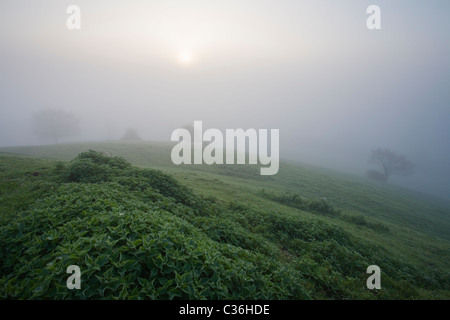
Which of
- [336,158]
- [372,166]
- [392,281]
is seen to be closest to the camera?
[392,281]

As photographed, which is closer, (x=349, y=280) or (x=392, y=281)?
(x=349, y=280)

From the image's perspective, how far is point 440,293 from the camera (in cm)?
1047

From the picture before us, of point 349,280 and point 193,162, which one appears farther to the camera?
point 193,162

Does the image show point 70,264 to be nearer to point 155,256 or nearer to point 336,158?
point 155,256

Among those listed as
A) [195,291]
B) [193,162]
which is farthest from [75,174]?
[193,162]

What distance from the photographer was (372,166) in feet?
381

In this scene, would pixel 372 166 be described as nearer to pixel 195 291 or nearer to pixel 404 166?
pixel 404 166

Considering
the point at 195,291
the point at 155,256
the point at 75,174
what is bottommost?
the point at 195,291

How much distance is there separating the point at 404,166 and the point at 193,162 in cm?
7637

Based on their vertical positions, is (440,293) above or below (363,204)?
above

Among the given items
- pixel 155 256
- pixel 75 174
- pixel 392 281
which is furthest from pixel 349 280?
pixel 75 174
